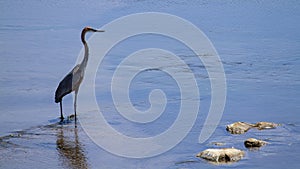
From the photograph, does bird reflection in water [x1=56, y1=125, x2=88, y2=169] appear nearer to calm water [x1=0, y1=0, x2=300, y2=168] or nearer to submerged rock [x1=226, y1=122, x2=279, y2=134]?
calm water [x1=0, y1=0, x2=300, y2=168]

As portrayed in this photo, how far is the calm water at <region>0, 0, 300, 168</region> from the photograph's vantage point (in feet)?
22.3

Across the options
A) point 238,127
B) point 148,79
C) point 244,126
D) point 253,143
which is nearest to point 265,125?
point 244,126

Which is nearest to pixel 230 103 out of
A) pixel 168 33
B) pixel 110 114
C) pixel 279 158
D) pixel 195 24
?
pixel 110 114

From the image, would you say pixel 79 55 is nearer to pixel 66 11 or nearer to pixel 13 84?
pixel 13 84

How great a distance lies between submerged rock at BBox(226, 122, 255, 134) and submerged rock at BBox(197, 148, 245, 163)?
36.9 inches

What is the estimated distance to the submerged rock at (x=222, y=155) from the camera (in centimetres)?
646

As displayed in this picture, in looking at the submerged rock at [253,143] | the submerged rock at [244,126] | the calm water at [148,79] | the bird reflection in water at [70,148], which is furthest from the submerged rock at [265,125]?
the bird reflection in water at [70,148]

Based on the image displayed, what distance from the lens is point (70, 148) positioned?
7.07m

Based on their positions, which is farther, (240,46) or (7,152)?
(240,46)

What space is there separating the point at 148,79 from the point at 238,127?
302cm

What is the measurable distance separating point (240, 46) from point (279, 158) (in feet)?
21.7

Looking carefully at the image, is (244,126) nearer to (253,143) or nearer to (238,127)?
(238,127)

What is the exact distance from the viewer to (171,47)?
12.9 metres

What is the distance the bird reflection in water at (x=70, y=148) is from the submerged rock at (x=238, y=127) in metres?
1.92
